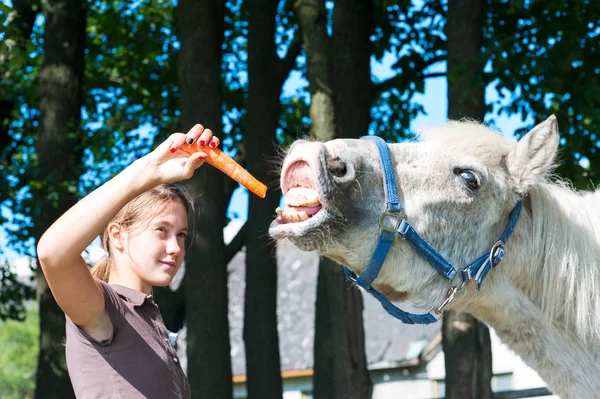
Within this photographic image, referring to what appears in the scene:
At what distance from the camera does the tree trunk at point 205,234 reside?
796 cm

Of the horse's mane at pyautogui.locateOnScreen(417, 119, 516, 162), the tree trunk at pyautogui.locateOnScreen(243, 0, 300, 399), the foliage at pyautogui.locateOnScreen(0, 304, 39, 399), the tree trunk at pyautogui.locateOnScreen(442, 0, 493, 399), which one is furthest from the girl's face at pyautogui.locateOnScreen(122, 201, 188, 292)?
the foliage at pyautogui.locateOnScreen(0, 304, 39, 399)

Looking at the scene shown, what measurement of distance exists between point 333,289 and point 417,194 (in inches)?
187

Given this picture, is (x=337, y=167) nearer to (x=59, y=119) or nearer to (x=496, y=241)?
(x=496, y=241)

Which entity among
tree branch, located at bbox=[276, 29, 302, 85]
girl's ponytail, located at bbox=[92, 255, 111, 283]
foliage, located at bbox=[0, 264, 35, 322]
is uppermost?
tree branch, located at bbox=[276, 29, 302, 85]

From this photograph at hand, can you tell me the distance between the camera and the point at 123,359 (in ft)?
8.81

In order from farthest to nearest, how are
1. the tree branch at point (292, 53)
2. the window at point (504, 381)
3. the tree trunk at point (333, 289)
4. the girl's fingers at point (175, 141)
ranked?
the window at point (504, 381)
the tree branch at point (292, 53)
the tree trunk at point (333, 289)
the girl's fingers at point (175, 141)

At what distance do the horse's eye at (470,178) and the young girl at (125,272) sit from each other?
987mm

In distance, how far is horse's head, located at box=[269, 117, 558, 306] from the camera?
8.93 feet

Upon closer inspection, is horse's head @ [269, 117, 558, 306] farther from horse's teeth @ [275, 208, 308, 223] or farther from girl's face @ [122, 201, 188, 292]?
girl's face @ [122, 201, 188, 292]

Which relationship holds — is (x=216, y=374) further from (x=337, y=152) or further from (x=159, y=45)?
(x=159, y=45)

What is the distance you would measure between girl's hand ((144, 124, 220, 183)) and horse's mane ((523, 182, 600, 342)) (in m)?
1.38

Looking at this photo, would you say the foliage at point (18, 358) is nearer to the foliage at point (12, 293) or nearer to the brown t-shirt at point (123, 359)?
the foliage at point (12, 293)

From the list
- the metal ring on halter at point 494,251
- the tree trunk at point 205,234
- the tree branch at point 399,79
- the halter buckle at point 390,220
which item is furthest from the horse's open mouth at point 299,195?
the tree branch at point 399,79

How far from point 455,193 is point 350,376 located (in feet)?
16.1
